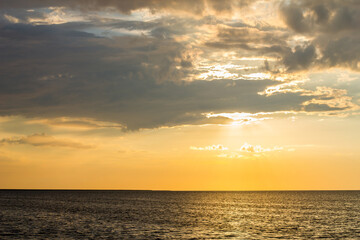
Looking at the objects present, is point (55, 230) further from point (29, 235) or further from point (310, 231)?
point (310, 231)

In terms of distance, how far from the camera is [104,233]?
71000 mm

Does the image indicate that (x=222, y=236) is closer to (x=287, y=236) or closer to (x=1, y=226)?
(x=287, y=236)

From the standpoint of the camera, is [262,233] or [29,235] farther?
[262,233]

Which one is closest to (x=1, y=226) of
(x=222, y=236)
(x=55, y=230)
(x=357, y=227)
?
(x=55, y=230)

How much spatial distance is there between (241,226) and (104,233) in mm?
28515

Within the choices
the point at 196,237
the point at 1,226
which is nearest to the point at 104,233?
the point at 196,237

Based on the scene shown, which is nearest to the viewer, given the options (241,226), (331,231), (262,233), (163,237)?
(163,237)

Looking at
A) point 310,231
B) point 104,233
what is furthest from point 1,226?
point 310,231

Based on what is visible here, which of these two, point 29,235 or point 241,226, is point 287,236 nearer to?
point 241,226

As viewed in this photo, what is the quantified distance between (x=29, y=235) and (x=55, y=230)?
777 cm

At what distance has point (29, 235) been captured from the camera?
67.4 meters

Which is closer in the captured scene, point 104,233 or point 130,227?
point 104,233

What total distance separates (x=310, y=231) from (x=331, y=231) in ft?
14.0

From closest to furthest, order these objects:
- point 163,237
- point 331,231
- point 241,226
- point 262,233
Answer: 1. point 163,237
2. point 262,233
3. point 331,231
4. point 241,226
